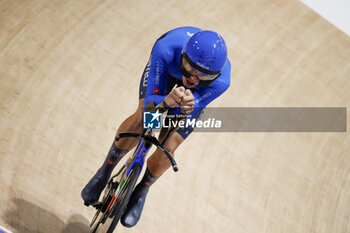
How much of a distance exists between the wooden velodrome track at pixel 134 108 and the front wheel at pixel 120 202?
834 mm

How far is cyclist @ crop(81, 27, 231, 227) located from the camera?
6.95 ft

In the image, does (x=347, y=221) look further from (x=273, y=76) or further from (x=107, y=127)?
(x=107, y=127)

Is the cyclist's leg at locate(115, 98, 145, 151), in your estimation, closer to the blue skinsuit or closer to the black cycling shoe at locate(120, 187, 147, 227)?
the blue skinsuit

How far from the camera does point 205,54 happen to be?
83.0 inches

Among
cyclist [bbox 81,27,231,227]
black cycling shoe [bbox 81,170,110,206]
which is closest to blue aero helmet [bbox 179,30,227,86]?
cyclist [bbox 81,27,231,227]

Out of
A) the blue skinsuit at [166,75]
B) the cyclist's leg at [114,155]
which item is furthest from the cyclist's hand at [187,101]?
the cyclist's leg at [114,155]

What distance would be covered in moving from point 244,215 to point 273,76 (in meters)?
1.87

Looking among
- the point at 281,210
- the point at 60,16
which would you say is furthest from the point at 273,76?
the point at 60,16

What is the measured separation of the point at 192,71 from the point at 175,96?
0.87 ft

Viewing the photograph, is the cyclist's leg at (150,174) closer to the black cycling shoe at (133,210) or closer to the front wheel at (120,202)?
the black cycling shoe at (133,210)

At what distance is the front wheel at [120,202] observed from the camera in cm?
232

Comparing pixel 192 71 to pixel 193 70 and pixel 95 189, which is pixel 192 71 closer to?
pixel 193 70

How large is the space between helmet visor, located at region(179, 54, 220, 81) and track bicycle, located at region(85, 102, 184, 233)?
0.79 feet

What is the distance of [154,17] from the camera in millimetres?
4871
